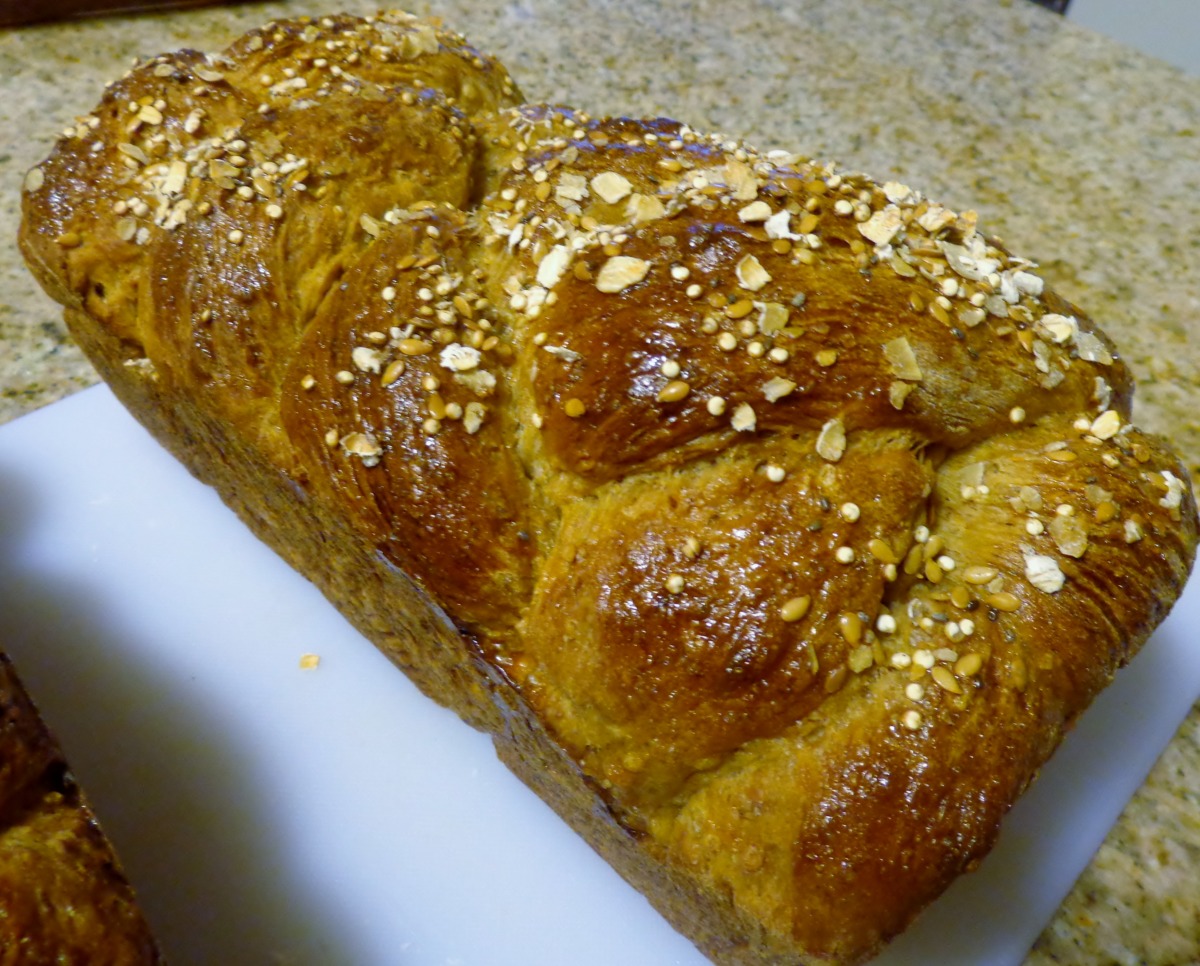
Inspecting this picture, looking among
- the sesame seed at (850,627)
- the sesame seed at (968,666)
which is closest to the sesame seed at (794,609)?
the sesame seed at (850,627)

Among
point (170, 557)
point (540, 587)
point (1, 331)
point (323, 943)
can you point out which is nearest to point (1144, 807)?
point (540, 587)

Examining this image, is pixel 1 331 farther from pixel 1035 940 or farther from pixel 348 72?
pixel 1035 940

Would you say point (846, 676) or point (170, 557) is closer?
point (846, 676)

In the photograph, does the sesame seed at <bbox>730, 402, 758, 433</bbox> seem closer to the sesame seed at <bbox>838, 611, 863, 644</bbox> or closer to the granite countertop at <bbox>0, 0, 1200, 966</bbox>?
the sesame seed at <bbox>838, 611, 863, 644</bbox>

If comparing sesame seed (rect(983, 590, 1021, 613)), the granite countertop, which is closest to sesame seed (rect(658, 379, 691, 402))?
sesame seed (rect(983, 590, 1021, 613))

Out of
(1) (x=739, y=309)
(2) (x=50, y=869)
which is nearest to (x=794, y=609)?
(1) (x=739, y=309)
